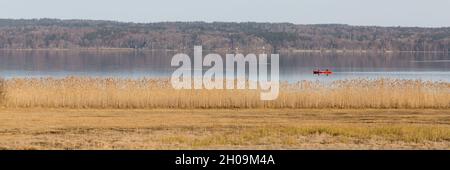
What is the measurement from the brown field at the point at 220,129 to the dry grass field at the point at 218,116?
0.09 ft

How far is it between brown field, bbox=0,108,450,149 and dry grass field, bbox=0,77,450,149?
26 millimetres

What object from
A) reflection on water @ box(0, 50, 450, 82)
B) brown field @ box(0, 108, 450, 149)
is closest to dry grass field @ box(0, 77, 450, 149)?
brown field @ box(0, 108, 450, 149)

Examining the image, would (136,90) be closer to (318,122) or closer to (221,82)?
(221,82)

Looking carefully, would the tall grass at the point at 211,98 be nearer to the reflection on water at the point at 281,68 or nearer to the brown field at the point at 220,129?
the brown field at the point at 220,129

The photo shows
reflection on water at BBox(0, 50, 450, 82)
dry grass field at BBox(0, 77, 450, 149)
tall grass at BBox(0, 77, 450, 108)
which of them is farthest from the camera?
reflection on water at BBox(0, 50, 450, 82)

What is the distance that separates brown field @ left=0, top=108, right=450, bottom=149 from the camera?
17156 mm

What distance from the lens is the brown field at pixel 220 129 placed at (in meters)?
17.2

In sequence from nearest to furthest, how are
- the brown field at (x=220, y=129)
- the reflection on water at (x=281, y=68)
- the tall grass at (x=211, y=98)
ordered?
the brown field at (x=220, y=129) < the tall grass at (x=211, y=98) < the reflection on water at (x=281, y=68)

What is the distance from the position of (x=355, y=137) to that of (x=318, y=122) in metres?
5.57

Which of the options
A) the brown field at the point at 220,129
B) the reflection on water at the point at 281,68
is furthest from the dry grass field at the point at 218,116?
the reflection on water at the point at 281,68

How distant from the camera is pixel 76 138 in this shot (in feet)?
60.4

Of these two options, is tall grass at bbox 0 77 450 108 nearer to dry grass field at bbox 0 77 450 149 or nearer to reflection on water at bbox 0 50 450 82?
dry grass field at bbox 0 77 450 149

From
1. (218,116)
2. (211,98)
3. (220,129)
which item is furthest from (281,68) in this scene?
(220,129)

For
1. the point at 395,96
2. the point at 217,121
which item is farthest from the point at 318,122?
the point at 395,96
